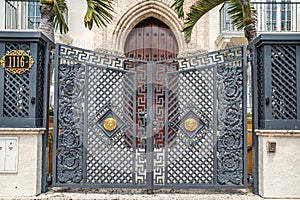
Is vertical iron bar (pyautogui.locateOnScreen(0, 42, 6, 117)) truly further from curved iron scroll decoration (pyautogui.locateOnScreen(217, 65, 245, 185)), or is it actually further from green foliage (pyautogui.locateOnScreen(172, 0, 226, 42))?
green foliage (pyautogui.locateOnScreen(172, 0, 226, 42))

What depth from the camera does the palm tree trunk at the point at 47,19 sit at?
179 inches

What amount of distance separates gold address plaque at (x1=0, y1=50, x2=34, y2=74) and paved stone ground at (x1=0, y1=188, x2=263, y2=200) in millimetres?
1644

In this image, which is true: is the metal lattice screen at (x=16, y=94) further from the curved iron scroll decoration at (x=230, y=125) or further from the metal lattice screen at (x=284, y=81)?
the metal lattice screen at (x=284, y=81)

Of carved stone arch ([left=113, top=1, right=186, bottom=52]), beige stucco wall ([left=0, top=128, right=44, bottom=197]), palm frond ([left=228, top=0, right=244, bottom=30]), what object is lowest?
beige stucco wall ([left=0, top=128, right=44, bottom=197])

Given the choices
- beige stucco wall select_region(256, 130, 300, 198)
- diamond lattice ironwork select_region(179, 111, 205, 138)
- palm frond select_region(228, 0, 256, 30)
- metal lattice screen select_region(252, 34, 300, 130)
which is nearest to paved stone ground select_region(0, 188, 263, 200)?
beige stucco wall select_region(256, 130, 300, 198)

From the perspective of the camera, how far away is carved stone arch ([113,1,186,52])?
7766 mm

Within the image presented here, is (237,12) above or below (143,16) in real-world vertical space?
below

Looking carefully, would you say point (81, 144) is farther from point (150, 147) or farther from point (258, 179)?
point (258, 179)

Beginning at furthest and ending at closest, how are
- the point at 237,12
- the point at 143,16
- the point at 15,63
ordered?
1. the point at 143,16
2. the point at 237,12
3. the point at 15,63

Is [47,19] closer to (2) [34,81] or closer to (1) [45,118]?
(2) [34,81]

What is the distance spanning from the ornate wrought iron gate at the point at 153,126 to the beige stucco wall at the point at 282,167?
308 millimetres

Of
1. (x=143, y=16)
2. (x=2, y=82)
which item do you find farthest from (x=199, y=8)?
(x=2, y=82)

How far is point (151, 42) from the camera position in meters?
7.92

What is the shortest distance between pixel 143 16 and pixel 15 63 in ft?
16.5
